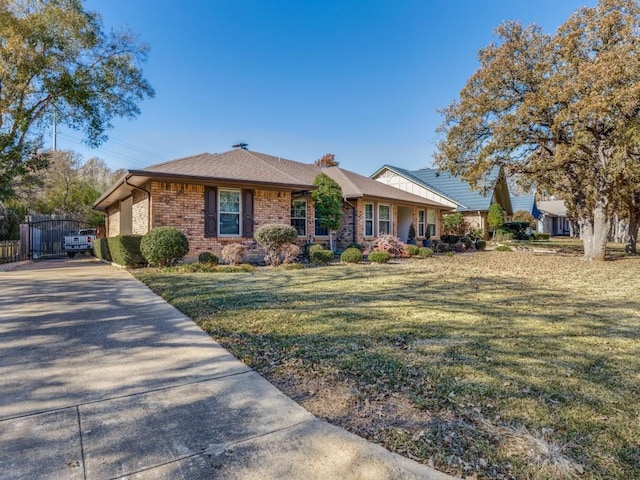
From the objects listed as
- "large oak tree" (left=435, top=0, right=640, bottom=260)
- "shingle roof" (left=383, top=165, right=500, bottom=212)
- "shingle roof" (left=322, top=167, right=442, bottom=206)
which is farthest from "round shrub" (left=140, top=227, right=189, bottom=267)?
"shingle roof" (left=383, top=165, right=500, bottom=212)

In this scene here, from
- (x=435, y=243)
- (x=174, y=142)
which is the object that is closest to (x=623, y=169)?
(x=435, y=243)

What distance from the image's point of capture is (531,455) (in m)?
2.16

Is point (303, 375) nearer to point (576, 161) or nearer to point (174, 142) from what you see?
point (576, 161)

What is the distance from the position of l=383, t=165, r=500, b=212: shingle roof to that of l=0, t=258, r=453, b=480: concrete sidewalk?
2702 cm

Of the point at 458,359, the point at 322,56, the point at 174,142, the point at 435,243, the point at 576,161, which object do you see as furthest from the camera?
the point at 174,142

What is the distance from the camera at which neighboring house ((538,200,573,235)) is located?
49812mm

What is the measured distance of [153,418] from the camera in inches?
101

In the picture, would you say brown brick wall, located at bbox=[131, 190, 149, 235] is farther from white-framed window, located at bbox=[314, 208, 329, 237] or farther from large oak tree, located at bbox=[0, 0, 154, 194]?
white-framed window, located at bbox=[314, 208, 329, 237]

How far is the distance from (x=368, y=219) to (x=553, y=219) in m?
45.7

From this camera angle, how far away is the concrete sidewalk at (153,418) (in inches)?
80.1

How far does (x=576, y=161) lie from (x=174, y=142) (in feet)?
87.4

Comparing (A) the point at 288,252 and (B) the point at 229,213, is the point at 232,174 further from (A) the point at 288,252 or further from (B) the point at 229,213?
(A) the point at 288,252

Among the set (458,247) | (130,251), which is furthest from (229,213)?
(458,247)

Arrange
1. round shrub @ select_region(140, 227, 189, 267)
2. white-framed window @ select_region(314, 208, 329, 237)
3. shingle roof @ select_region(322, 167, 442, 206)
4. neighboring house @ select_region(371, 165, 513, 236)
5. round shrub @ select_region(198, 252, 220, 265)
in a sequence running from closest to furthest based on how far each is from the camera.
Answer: round shrub @ select_region(140, 227, 189, 267), round shrub @ select_region(198, 252, 220, 265), white-framed window @ select_region(314, 208, 329, 237), shingle roof @ select_region(322, 167, 442, 206), neighboring house @ select_region(371, 165, 513, 236)
